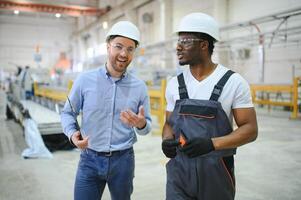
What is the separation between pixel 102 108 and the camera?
183cm

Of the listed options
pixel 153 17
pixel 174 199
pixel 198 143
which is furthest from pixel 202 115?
pixel 153 17

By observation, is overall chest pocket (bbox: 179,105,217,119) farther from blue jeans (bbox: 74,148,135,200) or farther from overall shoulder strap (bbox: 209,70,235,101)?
blue jeans (bbox: 74,148,135,200)

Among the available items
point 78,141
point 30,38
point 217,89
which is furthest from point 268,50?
point 30,38

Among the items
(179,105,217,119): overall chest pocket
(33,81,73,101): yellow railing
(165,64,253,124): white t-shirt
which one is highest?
(165,64,253,124): white t-shirt

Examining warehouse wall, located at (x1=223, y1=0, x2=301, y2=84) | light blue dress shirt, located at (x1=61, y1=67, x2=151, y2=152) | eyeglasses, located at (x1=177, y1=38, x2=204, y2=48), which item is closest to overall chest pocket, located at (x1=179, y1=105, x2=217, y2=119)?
eyeglasses, located at (x1=177, y1=38, x2=204, y2=48)

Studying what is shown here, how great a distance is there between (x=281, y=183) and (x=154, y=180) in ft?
5.02

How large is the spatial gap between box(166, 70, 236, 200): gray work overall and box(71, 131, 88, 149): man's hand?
0.50 m

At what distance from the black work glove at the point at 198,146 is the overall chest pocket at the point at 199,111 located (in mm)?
115

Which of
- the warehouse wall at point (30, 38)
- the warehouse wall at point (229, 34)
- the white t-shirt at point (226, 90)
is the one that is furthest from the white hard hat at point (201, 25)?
the warehouse wall at point (30, 38)

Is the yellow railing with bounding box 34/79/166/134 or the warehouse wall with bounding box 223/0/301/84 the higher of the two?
the warehouse wall with bounding box 223/0/301/84

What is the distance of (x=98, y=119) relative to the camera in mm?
1830

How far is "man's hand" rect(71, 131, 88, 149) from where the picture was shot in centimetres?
164

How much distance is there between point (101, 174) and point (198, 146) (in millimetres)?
711

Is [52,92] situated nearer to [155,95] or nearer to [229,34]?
[155,95]
